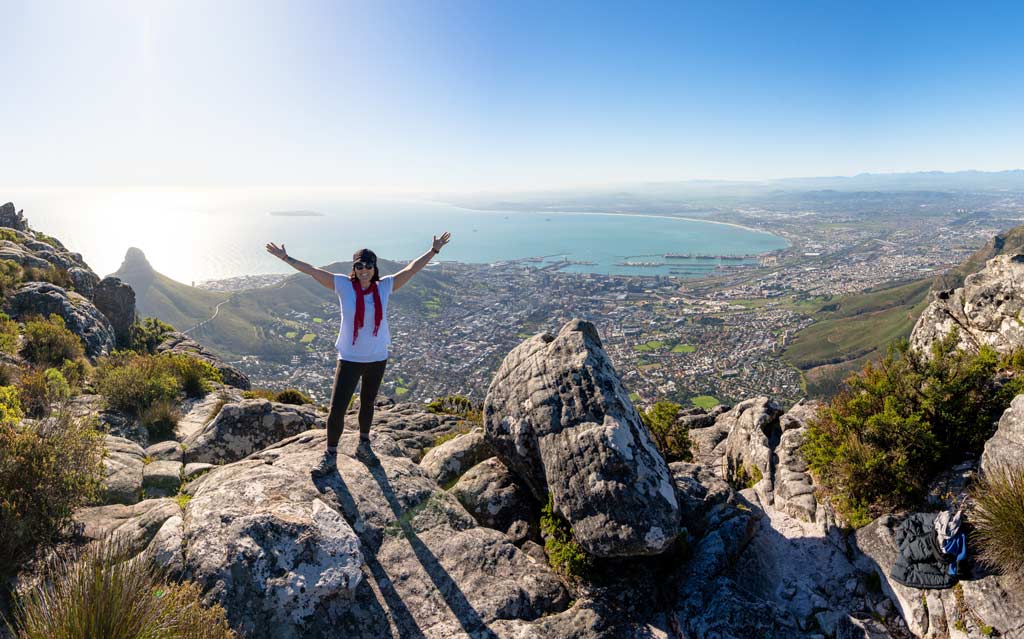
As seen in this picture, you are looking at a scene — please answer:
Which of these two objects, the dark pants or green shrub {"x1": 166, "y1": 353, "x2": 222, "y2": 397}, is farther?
green shrub {"x1": 166, "y1": 353, "x2": 222, "y2": 397}

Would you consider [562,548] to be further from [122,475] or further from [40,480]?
[122,475]

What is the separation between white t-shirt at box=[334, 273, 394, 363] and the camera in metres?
5.98

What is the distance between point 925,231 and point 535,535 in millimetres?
274903

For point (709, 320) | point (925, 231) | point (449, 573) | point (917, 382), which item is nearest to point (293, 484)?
point (449, 573)

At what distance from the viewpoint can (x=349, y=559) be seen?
4648mm

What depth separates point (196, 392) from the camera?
13.4 meters

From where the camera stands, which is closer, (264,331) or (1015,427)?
(1015,427)

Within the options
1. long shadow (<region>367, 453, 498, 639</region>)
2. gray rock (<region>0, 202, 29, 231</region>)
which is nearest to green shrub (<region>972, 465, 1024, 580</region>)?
long shadow (<region>367, 453, 498, 639</region>)

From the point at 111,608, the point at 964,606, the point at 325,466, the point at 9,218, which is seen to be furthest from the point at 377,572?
the point at 9,218

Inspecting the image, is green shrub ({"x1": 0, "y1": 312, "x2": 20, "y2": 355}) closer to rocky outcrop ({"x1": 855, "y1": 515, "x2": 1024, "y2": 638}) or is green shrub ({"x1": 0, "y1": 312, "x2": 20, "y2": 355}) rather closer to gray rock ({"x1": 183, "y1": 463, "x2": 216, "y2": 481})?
gray rock ({"x1": 183, "y1": 463, "x2": 216, "y2": 481})

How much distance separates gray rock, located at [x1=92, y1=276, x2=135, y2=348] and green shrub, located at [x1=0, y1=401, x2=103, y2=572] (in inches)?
731

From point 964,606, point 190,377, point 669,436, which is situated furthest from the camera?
point 190,377

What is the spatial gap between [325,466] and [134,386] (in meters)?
8.38

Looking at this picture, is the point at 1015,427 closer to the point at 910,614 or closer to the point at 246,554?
the point at 910,614
